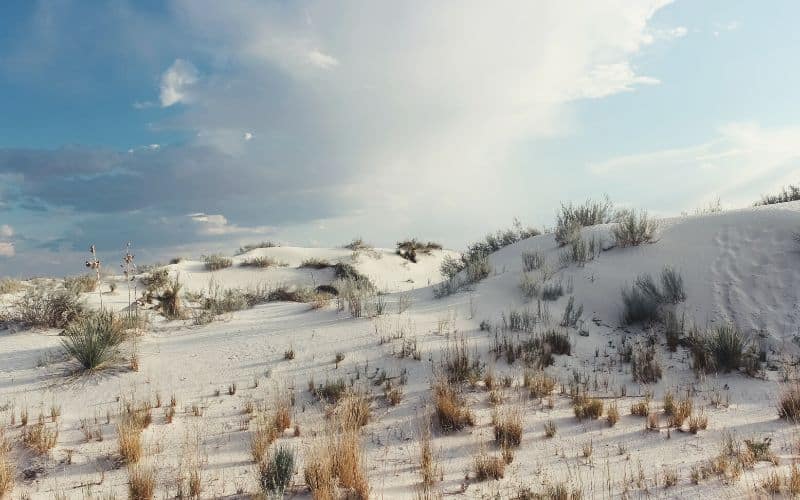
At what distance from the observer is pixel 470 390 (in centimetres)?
592

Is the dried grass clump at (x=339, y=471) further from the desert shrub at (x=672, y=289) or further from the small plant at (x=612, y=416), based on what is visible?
the desert shrub at (x=672, y=289)

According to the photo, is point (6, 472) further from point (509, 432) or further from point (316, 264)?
point (316, 264)

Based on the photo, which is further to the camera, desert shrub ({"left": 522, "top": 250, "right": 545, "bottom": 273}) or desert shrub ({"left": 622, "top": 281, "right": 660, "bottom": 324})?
desert shrub ({"left": 522, "top": 250, "right": 545, "bottom": 273})

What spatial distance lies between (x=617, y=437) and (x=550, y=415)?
0.75 meters

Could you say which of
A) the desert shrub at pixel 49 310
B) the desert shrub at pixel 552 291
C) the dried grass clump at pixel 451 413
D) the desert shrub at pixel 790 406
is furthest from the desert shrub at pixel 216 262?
the desert shrub at pixel 790 406

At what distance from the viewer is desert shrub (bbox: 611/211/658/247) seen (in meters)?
10.3

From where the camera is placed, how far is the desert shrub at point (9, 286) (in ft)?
42.3

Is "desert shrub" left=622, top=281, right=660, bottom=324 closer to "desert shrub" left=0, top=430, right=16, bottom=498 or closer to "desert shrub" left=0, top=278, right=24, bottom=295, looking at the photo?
"desert shrub" left=0, top=430, right=16, bottom=498

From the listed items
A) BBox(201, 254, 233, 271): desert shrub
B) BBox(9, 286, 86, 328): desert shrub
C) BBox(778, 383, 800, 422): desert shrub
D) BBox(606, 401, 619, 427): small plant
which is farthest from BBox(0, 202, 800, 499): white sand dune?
BBox(201, 254, 233, 271): desert shrub

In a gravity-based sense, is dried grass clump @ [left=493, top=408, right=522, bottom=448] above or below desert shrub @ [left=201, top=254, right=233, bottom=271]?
below

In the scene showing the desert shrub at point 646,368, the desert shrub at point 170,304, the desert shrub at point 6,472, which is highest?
the desert shrub at point 170,304

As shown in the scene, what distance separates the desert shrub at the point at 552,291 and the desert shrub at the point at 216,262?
15.0 m

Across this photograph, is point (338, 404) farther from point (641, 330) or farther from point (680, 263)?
point (680, 263)

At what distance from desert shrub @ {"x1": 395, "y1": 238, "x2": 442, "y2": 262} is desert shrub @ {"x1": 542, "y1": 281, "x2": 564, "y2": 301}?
49.8 feet
